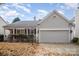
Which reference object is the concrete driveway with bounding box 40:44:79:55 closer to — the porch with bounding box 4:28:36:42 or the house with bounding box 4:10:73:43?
the house with bounding box 4:10:73:43

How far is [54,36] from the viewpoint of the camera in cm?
243

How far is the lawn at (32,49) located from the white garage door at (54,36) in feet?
0.20

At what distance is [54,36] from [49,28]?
113 millimetres

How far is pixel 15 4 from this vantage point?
2447 millimetres

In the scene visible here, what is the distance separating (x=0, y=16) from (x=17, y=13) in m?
0.20

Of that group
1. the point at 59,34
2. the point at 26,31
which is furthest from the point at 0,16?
the point at 59,34

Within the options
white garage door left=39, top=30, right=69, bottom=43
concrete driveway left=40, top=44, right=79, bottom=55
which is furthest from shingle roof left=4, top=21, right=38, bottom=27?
concrete driveway left=40, top=44, right=79, bottom=55

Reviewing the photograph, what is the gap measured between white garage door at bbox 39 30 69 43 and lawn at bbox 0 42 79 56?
6 cm

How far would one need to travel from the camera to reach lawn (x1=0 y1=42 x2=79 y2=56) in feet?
7.91

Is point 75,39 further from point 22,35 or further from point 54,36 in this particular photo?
point 22,35

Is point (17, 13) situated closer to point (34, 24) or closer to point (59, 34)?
point (34, 24)


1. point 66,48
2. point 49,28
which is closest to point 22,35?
point 49,28

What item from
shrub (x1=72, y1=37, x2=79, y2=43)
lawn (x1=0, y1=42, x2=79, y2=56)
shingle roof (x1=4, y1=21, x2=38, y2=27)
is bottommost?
lawn (x1=0, y1=42, x2=79, y2=56)

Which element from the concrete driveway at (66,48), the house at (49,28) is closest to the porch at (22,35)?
the house at (49,28)
